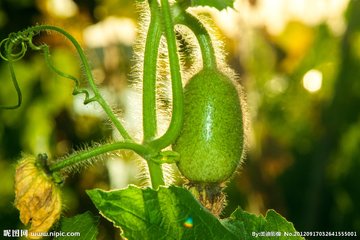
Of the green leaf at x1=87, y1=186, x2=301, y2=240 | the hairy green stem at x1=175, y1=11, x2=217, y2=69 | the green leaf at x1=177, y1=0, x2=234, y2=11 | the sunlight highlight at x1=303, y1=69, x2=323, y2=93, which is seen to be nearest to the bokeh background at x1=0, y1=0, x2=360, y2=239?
the sunlight highlight at x1=303, y1=69, x2=323, y2=93

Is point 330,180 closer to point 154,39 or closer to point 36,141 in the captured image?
point 36,141

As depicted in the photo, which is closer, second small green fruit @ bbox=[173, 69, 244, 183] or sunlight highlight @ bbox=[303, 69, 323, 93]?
second small green fruit @ bbox=[173, 69, 244, 183]

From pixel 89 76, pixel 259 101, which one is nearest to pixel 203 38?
pixel 89 76

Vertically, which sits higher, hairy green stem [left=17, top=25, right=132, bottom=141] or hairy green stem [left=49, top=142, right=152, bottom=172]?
hairy green stem [left=17, top=25, right=132, bottom=141]

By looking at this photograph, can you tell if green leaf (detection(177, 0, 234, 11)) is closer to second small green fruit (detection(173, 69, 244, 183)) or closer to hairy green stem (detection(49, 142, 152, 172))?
second small green fruit (detection(173, 69, 244, 183))

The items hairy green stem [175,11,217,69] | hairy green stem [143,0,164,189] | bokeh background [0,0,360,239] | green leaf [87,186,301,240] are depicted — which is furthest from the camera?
bokeh background [0,0,360,239]

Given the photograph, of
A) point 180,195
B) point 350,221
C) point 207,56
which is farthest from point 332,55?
point 180,195

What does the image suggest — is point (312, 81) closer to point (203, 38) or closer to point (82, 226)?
point (203, 38)
